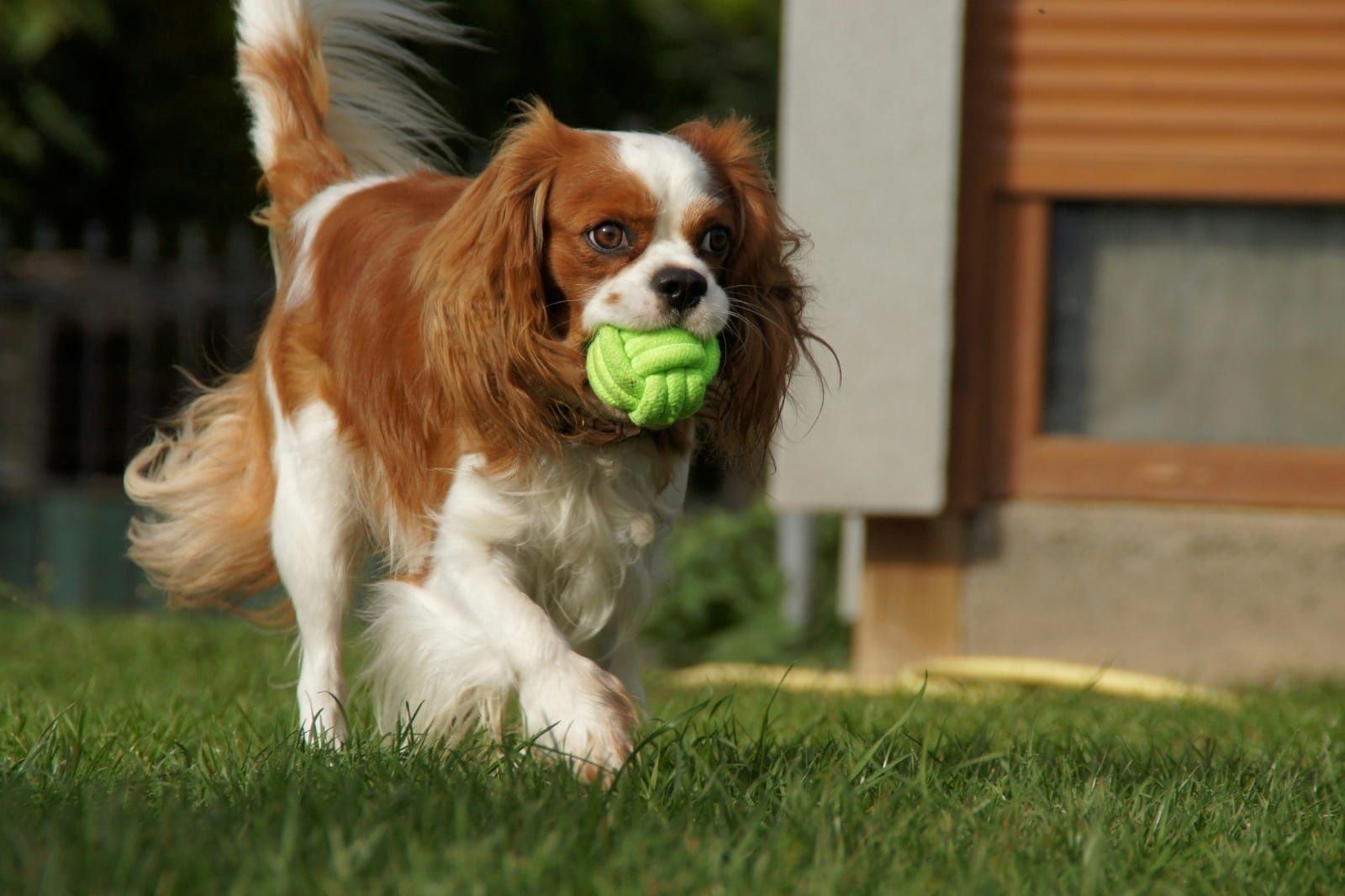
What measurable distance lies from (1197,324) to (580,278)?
3828 millimetres

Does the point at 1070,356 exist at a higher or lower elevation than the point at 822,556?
higher

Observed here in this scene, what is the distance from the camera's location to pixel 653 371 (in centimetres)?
311

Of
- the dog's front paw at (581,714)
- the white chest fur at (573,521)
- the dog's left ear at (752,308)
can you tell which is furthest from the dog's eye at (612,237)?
the dog's front paw at (581,714)

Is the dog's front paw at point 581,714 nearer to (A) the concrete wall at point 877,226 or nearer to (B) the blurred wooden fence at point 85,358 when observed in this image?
(A) the concrete wall at point 877,226

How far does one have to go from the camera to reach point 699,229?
3285mm

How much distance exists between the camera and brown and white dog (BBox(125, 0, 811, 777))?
127 inches

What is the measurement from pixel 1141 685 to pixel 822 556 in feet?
10.5

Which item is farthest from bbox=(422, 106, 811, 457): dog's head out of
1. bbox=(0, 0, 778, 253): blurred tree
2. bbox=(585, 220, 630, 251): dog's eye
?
bbox=(0, 0, 778, 253): blurred tree

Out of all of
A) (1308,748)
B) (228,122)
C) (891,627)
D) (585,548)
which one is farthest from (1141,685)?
(228,122)

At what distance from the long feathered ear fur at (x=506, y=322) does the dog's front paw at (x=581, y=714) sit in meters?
0.48

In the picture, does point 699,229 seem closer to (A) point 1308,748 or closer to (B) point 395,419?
(B) point 395,419

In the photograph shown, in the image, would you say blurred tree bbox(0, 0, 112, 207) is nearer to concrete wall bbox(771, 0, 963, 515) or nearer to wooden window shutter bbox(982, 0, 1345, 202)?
concrete wall bbox(771, 0, 963, 515)

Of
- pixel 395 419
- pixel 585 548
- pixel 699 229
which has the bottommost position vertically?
pixel 585 548

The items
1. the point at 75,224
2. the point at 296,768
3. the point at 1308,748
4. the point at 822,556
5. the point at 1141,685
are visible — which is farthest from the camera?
the point at 75,224
